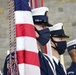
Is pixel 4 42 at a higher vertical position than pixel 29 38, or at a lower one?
lower

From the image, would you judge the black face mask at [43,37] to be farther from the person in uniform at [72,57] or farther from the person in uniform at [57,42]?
the person in uniform at [72,57]

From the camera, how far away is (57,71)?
3000mm

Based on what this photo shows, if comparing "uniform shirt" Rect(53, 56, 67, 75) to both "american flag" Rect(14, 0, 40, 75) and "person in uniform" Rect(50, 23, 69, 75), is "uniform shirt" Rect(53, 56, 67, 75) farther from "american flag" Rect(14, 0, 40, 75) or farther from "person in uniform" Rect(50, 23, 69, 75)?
"american flag" Rect(14, 0, 40, 75)

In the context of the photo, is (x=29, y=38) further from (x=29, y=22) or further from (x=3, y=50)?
(x=3, y=50)

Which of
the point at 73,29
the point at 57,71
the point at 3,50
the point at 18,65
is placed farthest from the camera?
the point at 73,29

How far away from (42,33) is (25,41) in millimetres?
526

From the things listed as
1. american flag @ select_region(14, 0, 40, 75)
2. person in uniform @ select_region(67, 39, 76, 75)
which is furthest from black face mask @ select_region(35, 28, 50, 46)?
person in uniform @ select_region(67, 39, 76, 75)

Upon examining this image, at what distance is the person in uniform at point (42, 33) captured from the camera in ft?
9.08

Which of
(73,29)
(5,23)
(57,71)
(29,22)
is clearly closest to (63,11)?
(73,29)

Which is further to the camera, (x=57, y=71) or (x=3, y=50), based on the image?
(x=3, y=50)

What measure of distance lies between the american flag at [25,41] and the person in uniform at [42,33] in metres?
0.35

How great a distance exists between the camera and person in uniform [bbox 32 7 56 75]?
109 inches

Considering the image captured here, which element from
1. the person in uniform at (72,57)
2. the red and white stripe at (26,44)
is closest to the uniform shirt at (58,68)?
the person in uniform at (72,57)

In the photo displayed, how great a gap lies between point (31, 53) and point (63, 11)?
5.32 meters
